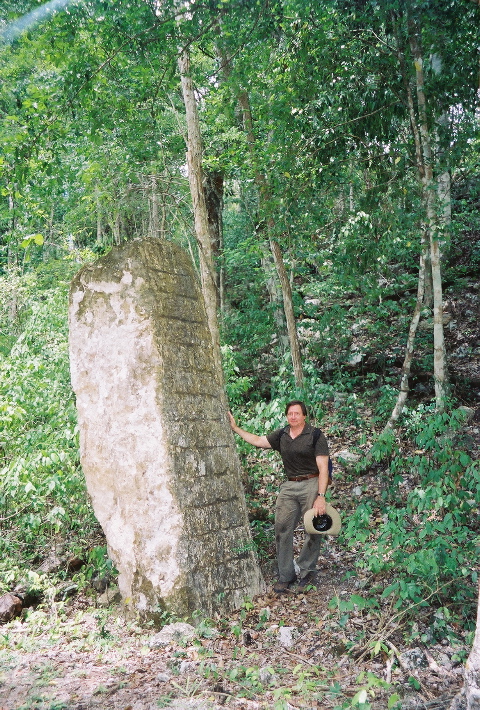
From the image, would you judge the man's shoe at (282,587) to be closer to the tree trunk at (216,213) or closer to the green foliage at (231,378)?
the green foliage at (231,378)

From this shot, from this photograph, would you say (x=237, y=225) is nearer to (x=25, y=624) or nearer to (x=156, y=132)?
(x=156, y=132)

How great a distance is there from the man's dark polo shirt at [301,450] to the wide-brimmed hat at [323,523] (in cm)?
39

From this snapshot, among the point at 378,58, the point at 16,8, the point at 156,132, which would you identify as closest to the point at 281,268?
the point at 378,58

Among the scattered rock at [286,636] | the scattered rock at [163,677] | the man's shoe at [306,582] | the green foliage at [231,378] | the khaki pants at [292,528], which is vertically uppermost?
the green foliage at [231,378]

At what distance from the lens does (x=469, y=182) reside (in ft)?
41.5

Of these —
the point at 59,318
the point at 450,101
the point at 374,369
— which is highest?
the point at 450,101

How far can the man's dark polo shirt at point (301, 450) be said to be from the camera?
4.75 metres

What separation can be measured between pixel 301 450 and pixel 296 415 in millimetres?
311

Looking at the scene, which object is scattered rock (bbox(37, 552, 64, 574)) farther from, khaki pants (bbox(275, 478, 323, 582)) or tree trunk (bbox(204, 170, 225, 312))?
tree trunk (bbox(204, 170, 225, 312))

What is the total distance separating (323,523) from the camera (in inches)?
182

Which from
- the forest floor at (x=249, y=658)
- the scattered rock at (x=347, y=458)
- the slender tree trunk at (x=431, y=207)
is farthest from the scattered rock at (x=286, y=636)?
the scattered rock at (x=347, y=458)

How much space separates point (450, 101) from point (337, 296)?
5.03 meters

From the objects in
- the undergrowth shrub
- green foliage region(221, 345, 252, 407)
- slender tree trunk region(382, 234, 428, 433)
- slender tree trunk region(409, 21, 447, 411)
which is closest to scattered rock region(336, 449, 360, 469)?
slender tree trunk region(382, 234, 428, 433)

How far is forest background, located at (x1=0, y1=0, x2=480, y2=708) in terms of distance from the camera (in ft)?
14.7
